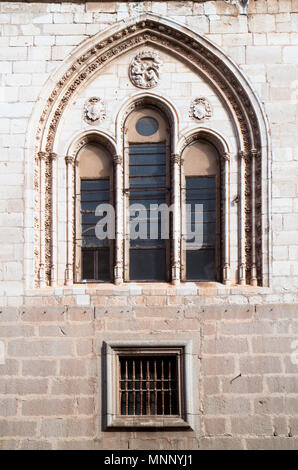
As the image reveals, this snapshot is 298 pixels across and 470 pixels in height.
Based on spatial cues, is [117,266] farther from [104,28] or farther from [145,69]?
[104,28]

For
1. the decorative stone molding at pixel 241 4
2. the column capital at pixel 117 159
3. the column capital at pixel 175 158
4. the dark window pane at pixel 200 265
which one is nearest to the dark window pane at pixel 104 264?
the dark window pane at pixel 200 265

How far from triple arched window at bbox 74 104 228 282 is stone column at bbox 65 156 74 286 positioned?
0.10 m

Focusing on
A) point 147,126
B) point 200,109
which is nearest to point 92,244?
point 147,126

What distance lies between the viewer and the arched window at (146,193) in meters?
11.0

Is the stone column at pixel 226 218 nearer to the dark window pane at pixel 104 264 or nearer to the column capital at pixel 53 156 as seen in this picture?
the dark window pane at pixel 104 264

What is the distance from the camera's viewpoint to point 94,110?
1120cm

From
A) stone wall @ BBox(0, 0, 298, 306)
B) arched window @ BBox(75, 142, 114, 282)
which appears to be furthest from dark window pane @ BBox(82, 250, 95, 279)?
stone wall @ BBox(0, 0, 298, 306)

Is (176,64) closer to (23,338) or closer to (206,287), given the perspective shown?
(206,287)

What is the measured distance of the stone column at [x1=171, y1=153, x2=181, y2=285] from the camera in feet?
35.4

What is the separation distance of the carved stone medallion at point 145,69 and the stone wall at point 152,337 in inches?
123

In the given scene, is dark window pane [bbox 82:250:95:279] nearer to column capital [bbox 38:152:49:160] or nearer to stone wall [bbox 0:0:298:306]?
stone wall [bbox 0:0:298:306]

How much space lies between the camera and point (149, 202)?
11.2 m

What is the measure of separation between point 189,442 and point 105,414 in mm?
1158
